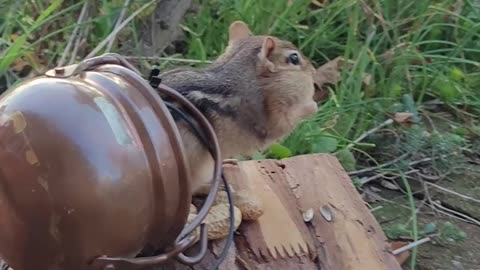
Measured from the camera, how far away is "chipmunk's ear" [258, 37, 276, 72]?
2072 millimetres

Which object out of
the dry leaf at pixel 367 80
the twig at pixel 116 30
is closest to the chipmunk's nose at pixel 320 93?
the dry leaf at pixel 367 80

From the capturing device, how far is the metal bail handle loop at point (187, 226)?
1463 mm

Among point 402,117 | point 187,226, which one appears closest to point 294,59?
point 187,226

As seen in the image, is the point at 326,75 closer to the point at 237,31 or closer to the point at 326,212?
the point at 237,31

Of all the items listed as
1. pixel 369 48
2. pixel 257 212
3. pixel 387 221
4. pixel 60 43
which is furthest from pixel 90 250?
pixel 369 48

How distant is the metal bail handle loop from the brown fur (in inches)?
5.1

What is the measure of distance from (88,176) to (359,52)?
6.02 ft

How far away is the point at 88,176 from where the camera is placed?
1.41 m

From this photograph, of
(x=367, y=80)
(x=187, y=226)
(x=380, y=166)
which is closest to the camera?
(x=187, y=226)

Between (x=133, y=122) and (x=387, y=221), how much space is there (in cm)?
136

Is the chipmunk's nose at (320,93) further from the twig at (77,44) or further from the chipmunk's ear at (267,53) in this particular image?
the chipmunk's ear at (267,53)

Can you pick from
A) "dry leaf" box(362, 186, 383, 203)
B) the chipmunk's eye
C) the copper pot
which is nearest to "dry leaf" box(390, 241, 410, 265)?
"dry leaf" box(362, 186, 383, 203)

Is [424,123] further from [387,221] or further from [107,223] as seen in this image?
[107,223]

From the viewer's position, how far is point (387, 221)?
8.79 feet
